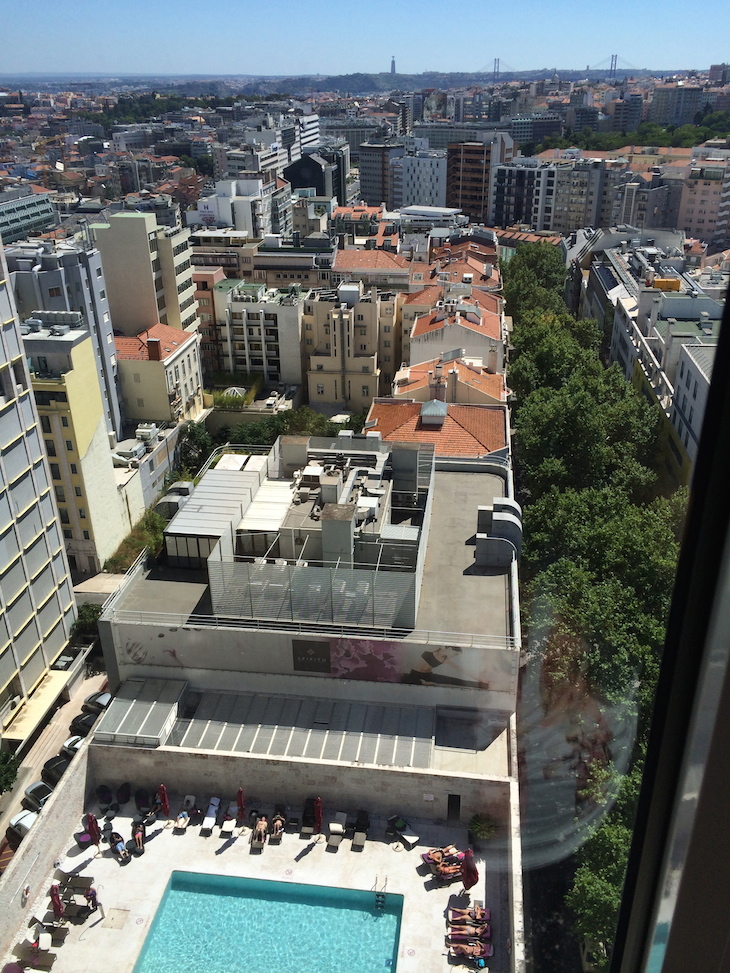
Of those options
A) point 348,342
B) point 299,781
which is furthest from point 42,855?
point 348,342

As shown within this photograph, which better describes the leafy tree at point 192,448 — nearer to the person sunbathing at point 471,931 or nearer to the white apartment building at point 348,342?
the white apartment building at point 348,342

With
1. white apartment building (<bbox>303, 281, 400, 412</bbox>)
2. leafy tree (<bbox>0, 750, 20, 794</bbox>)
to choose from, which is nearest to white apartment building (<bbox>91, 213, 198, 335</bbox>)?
white apartment building (<bbox>303, 281, 400, 412</bbox>)

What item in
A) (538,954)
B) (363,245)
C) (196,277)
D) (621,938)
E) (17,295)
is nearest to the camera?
(621,938)

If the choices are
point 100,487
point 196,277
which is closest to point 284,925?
point 100,487

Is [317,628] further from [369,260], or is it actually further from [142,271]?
[369,260]

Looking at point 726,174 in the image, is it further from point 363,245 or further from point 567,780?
point 567,780

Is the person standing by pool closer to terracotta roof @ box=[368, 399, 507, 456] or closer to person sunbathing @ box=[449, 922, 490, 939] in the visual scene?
person sunbathing @ box=[449, 922, 490, 939]
